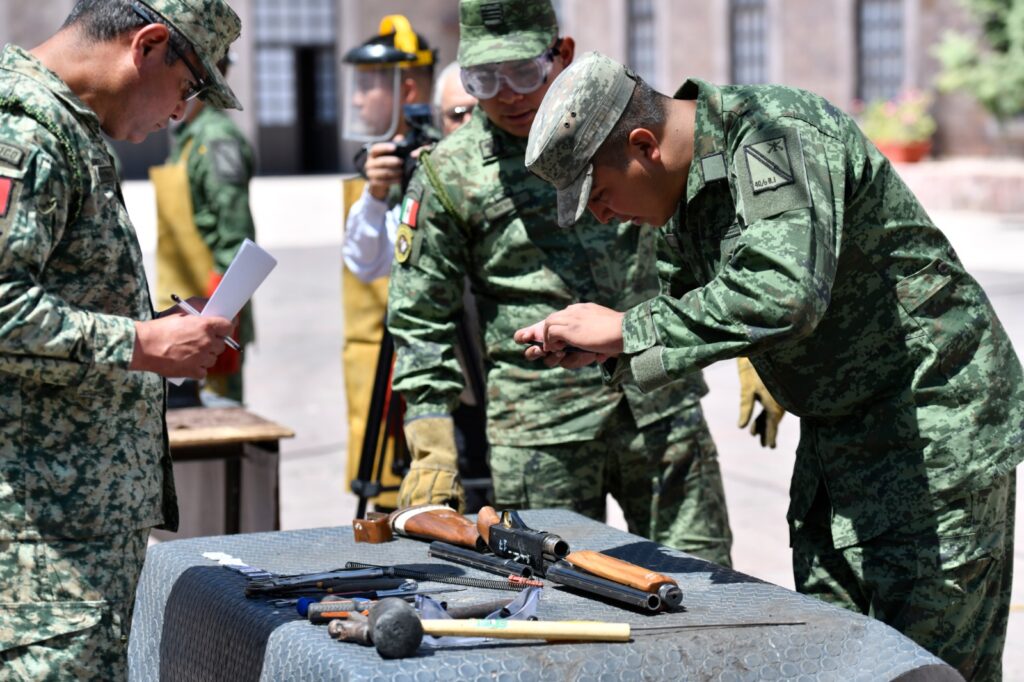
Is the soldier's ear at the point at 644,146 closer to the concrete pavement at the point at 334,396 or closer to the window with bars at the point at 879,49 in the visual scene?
the concrete pavement at the point at 334,396

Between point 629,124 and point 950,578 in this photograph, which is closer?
point 629,124

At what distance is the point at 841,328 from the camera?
110 inches

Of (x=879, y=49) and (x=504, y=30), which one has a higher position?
(x=504, y=30)

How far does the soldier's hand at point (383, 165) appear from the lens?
471cm

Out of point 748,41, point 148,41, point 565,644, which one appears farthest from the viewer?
point 748,41

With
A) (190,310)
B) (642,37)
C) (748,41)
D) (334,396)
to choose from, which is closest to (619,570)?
(190,310)

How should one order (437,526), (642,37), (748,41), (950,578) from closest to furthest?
(950,578)
(437,526)
(748,41)
(642,37)

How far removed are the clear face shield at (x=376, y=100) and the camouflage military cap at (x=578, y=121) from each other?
106 inches

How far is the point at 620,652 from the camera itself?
7.64 ft

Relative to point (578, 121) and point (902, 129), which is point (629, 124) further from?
point (902, 129)

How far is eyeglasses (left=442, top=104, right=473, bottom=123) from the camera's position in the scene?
503 centimetres

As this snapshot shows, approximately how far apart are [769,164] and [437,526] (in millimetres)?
1011

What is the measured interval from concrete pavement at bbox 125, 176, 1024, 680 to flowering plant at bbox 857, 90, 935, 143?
6412mm

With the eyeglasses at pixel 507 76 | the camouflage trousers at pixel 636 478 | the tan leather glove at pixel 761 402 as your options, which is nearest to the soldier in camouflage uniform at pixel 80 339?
the eyeglasses at pixel 507 76
